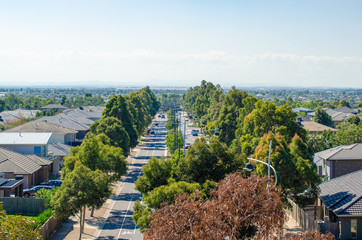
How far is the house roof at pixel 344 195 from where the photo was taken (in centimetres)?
2880

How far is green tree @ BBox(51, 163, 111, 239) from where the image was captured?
90.2 feet

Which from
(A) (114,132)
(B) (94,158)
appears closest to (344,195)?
(B) (94,158)

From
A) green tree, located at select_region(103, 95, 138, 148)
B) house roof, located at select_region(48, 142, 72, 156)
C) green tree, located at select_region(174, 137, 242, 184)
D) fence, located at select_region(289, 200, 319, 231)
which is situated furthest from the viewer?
green tree, located at select_region(103, 95, 138, 148)

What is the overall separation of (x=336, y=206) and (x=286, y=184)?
13.0 feet

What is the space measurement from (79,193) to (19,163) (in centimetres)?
1966

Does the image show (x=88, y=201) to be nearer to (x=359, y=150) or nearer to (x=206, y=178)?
(x=206, y=178)

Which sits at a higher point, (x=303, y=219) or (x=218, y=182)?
(x=218, y=182)

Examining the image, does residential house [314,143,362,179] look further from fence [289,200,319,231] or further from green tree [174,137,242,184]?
green tree [174,137,242,184]

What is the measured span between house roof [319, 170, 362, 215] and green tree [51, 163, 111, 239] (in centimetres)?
1695

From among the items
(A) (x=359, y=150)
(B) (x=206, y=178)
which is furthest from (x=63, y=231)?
(A) (x=359, y=150)

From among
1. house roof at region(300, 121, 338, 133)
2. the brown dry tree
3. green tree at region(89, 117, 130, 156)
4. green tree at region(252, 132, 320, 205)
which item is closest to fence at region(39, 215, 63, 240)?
green tree at region(252, 132, 320, 205)

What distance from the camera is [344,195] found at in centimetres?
3119

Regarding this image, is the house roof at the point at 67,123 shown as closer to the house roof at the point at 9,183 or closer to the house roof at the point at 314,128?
the house roof at the point at 9,183

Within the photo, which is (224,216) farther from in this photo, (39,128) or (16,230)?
(39,128)
